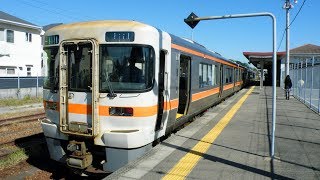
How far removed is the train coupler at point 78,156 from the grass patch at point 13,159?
2.54 m

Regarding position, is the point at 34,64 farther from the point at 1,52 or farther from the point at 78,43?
the point at 78,43

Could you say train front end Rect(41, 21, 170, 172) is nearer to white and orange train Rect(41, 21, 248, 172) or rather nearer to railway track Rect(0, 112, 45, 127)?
white and orange train Rect(41, 21, 248, 172)

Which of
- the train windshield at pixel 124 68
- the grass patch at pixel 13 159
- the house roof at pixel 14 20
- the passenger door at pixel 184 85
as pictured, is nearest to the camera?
the train windshield at pixel 124 68

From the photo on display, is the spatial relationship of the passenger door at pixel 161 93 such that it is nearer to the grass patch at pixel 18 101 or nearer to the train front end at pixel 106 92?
the train front end at pixel 106 92

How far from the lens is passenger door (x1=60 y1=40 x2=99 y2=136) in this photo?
6871 millimetres

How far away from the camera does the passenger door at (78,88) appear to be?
6.87 meters

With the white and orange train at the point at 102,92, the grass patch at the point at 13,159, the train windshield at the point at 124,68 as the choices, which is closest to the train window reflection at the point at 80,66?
the white and orange train at the point at 102,92

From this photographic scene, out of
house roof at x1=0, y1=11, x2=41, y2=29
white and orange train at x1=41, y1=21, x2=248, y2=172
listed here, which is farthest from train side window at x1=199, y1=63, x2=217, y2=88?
house roof at x1=0, y1=11, x2=41, y2=29

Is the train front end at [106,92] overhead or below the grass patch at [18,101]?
overhead

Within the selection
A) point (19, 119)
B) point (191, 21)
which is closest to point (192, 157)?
point (191, 21)

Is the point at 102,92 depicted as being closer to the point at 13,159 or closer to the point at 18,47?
the point at 13,159

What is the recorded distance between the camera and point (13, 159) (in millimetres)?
9070

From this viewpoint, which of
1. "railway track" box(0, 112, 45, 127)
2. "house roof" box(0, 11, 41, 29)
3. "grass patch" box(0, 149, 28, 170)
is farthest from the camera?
"house roof" box(0, 11, 41, 29)

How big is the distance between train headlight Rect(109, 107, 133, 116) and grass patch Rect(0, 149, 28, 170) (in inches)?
135
